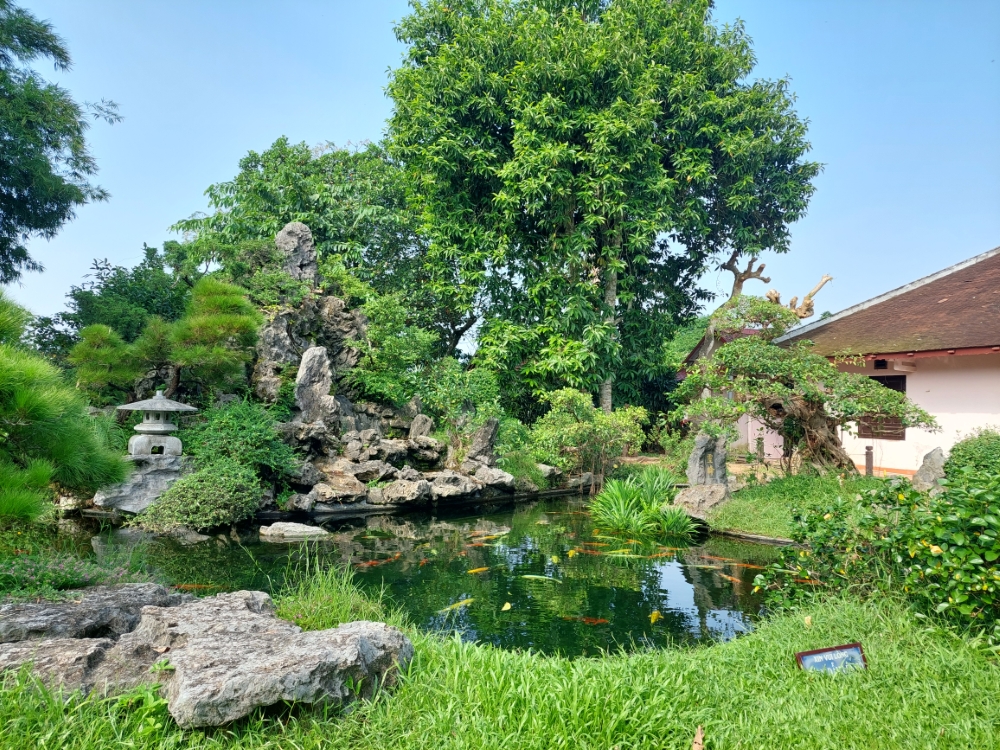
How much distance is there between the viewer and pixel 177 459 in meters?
8.32

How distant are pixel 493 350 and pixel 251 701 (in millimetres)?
11031

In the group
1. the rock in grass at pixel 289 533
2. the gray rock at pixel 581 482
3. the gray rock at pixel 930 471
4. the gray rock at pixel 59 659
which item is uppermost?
the gray rock at pixel 930 471

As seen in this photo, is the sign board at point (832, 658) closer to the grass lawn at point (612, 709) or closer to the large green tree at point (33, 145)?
the grass lawn at point (612, 709)

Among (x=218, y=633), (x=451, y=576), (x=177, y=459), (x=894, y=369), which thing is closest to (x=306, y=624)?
(x=218, y=633)

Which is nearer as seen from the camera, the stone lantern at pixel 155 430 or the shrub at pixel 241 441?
the stone lantern at pixel 155 430

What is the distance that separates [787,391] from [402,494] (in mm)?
5636

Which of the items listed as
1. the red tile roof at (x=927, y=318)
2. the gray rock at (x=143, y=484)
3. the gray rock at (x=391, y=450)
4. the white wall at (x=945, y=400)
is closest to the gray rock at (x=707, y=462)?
the red tile roof at (x=927, y=318)

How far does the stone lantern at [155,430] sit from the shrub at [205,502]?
915 mm

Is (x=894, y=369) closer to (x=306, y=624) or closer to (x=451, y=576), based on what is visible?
(x=451, y=576)

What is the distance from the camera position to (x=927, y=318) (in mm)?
10781

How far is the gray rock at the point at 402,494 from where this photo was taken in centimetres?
927

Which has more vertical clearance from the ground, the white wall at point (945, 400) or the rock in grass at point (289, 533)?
the white wall at point (945, 400)

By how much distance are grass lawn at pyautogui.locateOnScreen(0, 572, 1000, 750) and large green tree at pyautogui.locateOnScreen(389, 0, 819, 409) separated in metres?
9.70

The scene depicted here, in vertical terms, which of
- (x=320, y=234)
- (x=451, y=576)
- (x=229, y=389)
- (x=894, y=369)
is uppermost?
(x=320, y=234)
